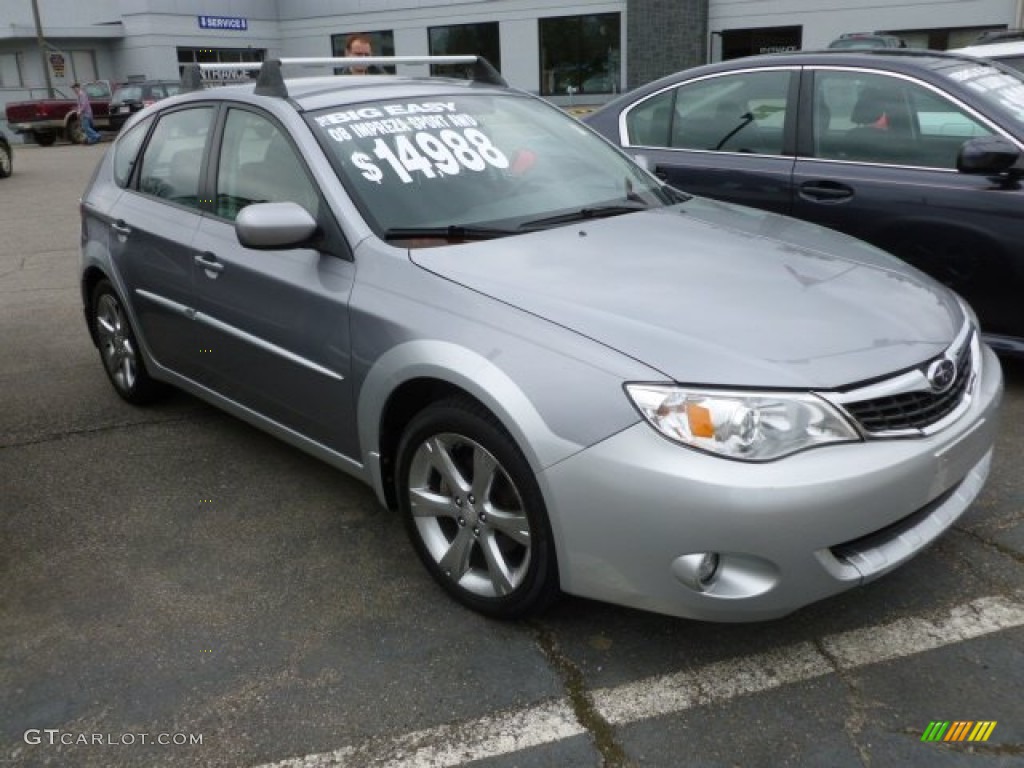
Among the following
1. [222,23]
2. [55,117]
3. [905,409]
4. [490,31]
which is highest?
[222,23]

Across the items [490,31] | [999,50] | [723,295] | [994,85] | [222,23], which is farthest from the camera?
[222,23]

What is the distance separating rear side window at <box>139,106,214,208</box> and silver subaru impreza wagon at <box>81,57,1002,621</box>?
0.02 meters

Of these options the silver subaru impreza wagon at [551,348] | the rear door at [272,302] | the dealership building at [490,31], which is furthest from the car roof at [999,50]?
the dealership building at [490,31]

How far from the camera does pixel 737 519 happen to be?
2.30m

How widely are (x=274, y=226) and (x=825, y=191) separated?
2.92 metres

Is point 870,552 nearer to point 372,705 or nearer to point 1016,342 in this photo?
point 372,705

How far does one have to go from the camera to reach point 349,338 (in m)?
3.13

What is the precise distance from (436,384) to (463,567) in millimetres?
584

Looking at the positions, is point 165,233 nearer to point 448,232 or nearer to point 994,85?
point 448,232

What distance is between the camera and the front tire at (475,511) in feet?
8.70

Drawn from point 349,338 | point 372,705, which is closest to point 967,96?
point 349,338

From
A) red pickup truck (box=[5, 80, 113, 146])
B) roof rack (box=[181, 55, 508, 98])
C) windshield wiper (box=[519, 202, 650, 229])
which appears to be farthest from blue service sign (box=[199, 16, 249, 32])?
windshield wiper (box=[519, 202, 650, 229])

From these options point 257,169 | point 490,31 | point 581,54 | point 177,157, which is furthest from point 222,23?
point 257,169

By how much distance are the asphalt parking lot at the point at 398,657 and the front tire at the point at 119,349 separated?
928mm
